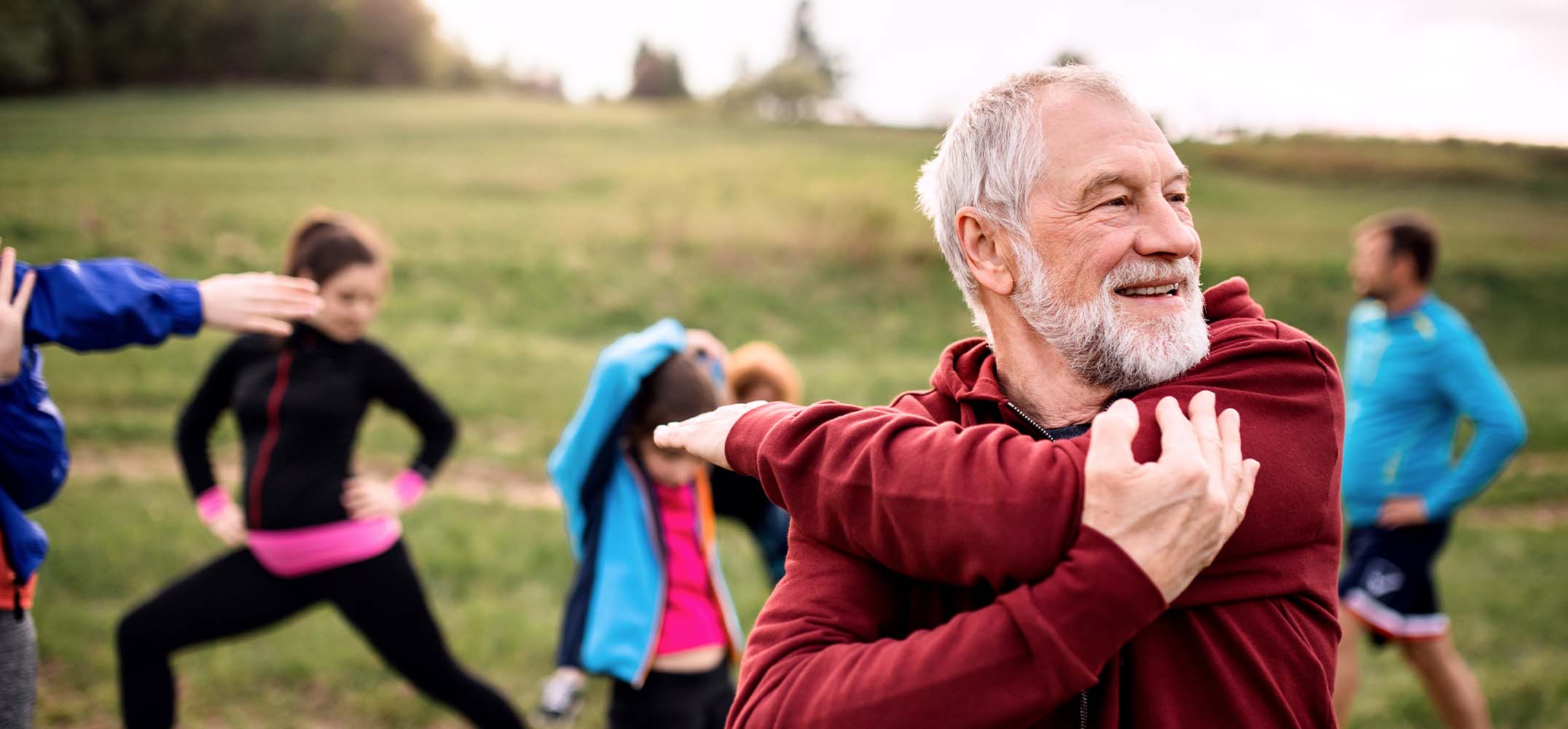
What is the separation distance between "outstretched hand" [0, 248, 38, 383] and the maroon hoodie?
174 cm

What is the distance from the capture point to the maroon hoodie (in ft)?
4.19

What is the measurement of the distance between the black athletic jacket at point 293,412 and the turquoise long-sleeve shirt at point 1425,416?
14.9ft

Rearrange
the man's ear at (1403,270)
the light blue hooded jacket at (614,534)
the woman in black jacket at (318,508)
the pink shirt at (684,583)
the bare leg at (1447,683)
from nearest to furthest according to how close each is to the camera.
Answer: the light blue hooded jacket at (614,534) < the pink shirt at (684,583) < the woman in black jacket at (318,508) < the bare leg at (1447,683) < the man's ear at (1403,270)

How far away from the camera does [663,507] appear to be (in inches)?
137

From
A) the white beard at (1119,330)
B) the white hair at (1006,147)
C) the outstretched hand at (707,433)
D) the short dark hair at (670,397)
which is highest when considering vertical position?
the white hair at (1006,147)

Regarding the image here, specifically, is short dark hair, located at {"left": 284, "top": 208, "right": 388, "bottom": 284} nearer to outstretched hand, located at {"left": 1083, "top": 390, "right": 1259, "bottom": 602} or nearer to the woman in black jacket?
the woman in black jacket

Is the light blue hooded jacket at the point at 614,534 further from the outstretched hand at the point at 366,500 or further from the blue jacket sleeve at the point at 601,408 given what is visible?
the outstretched hand at the point at 366,500

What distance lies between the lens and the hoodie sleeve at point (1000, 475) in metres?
1.33

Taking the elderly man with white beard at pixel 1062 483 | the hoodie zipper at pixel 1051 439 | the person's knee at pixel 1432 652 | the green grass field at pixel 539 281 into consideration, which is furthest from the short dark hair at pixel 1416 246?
the hoodie zipper at pixel 1051 439

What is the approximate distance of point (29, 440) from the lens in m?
2.47

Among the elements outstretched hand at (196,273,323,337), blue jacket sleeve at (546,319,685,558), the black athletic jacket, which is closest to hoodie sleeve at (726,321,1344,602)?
outstretched hand at (196,273,323,337)

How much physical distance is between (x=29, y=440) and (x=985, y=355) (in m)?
2.38

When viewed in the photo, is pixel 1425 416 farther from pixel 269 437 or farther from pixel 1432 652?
pixel 269 437

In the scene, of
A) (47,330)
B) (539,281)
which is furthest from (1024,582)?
(539,281)
